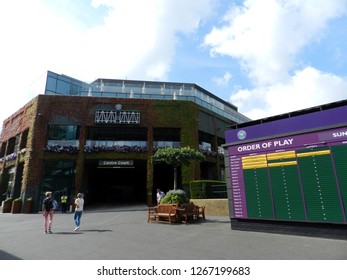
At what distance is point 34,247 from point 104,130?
67.8 feet

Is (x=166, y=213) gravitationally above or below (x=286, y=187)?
below

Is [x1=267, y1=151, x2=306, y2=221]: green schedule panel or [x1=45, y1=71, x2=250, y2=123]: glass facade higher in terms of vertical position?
[x1=45, y1=71, x2=250, y2=123]: glass facade

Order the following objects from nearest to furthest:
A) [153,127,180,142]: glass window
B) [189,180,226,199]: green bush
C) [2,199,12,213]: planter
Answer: [189,180,226,199]: green bush → [2,199,12,213]: planter → [153,127,180,142]: glass window

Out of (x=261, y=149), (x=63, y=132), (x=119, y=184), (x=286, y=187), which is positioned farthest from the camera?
(x=119, y=184)

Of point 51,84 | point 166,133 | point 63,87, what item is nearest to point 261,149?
point 166,133

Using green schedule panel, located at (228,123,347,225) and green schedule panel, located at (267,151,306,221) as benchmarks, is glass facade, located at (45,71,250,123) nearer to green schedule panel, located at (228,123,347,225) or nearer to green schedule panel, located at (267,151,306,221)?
green schedule panel, located at (228,123,347,225)

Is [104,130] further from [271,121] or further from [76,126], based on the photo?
[271,121]

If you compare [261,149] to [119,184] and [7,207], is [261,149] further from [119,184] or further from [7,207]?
[119,184]

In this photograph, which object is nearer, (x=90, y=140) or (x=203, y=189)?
(x=203, y=189)

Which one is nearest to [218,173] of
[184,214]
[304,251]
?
[184,214]

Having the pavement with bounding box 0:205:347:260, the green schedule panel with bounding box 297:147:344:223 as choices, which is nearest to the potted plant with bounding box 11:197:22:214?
the pavement with bounding box 0:205:347:260

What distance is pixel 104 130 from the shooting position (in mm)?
26891

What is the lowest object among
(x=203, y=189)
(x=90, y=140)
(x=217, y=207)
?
(x=217, y=207)

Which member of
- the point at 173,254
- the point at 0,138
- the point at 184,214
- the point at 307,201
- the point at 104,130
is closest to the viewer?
the point at 173,254
